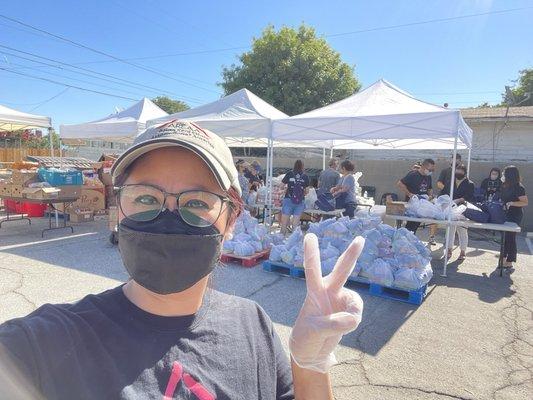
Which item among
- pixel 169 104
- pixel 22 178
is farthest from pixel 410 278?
pixel 169 104

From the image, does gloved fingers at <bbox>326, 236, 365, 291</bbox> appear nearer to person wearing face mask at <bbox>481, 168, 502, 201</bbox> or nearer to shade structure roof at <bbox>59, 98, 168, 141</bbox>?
shade structure roof at <bbox>59, 98, 168, 141</bbox>

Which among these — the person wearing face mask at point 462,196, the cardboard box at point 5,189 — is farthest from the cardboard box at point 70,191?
the person wearing face mask at point 462,196

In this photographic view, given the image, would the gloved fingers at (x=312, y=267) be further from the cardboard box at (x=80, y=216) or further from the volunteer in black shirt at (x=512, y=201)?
the cardboard box at (x=80, y=216)

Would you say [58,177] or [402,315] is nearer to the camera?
[402,315]

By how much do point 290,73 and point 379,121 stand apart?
14770 mm

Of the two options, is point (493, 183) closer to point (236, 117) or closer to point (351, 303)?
point (236, 117)

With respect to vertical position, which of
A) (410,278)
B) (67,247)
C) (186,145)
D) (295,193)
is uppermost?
(186,145)

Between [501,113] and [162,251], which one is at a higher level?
[501,113]

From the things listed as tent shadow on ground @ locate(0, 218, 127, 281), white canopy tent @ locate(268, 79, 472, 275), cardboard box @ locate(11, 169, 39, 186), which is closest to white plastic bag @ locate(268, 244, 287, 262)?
tent shadow on ground @ locate(0, 218, 127, 281)

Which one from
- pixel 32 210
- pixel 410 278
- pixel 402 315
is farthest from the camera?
pixel 32 210

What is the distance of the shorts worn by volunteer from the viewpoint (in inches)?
35.2

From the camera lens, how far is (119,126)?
10023 mm

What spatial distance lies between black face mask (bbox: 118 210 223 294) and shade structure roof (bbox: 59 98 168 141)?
9.33m

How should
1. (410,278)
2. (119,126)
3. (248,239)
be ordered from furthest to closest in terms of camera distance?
1. (119,126)
2. (248,239)
3. (410,278)
